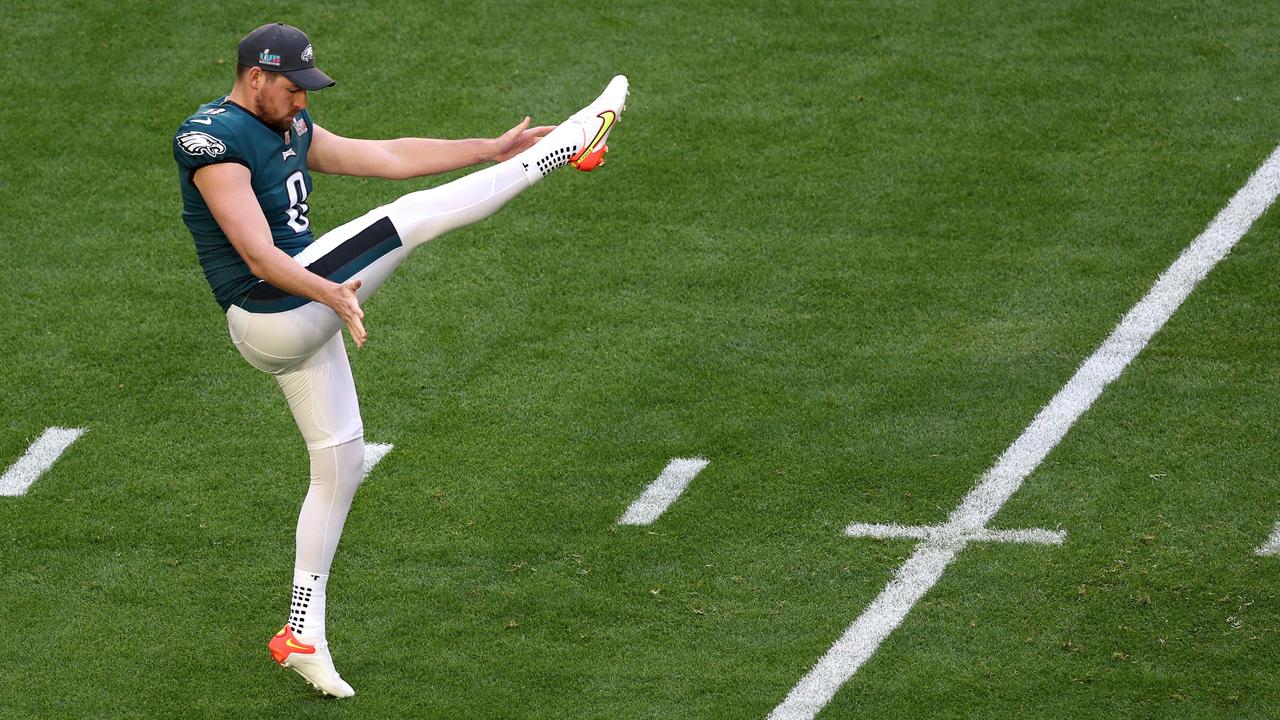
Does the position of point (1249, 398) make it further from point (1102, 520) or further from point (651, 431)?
point (651, 431)

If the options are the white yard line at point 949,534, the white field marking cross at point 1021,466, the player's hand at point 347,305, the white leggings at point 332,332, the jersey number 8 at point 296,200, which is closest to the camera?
the player's hand at point 347,305

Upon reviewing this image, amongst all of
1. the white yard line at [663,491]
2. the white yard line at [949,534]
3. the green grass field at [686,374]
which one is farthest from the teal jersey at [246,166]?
the white yard line at [949,534]

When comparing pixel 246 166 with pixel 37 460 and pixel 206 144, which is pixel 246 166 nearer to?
pixel 206 144

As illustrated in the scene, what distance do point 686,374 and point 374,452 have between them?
4.74 ft

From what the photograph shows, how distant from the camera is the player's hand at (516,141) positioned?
605 cm

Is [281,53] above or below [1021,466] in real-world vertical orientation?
above

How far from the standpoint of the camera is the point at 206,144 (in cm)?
505

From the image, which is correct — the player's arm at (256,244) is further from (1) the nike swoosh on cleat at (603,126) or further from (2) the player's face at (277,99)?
(1) the nike swoosh on cleat at (603,126)

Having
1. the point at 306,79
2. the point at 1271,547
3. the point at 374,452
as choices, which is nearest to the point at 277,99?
the point at 306,79

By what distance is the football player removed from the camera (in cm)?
506

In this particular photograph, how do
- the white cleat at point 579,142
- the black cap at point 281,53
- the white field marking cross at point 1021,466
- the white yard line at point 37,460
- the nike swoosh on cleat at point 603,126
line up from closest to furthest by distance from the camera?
the black cap at point 281,53
the white field marking cross at point 1021,466
the white cleat at point 579,142
the nike swoosh on cleat at point 603,126
the white yard line at point 37,460

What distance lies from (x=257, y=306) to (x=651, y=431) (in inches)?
88.2

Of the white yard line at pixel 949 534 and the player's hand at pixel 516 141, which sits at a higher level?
the player's hand at pixel 516 141

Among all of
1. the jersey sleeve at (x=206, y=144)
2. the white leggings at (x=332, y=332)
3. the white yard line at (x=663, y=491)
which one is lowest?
the white yard line at (x=663, y=491)
